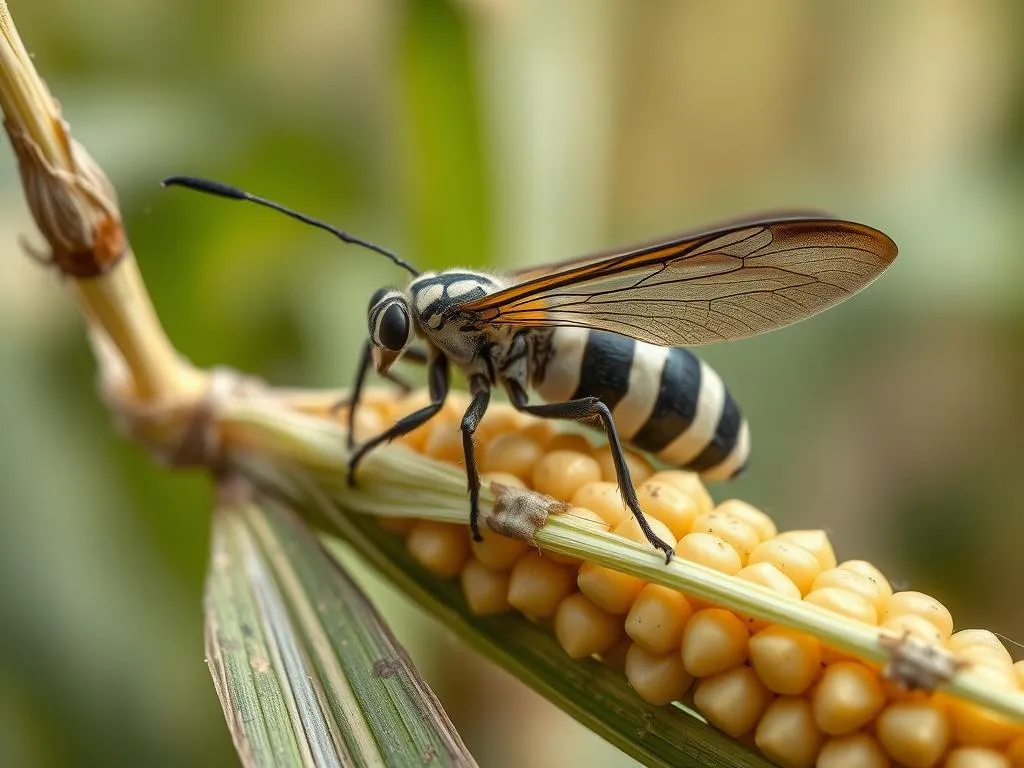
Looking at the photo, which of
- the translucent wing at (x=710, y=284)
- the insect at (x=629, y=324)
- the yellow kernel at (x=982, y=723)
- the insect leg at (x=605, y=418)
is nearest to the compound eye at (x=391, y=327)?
the insect at (x=629, y=324)

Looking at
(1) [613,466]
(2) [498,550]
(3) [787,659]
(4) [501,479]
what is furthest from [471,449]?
(3) [787,659]

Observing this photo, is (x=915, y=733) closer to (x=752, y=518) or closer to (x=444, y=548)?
(x=752, y=518)

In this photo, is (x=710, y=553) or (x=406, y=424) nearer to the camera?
(x=710, y=553)

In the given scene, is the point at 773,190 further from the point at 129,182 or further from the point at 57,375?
the point at 57,375

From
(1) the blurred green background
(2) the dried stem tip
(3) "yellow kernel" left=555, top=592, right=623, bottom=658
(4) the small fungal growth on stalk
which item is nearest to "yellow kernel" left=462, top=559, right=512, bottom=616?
(4) the small fungal growth on stalk

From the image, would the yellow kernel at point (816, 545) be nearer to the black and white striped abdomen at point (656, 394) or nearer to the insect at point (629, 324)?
the insect at point (629, 324)

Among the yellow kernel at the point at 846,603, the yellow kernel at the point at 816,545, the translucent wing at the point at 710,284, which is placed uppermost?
the translucent wing at the point at 710,284
